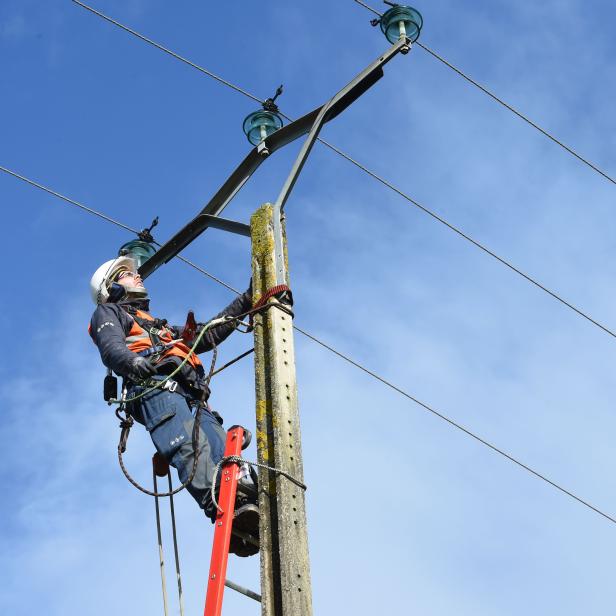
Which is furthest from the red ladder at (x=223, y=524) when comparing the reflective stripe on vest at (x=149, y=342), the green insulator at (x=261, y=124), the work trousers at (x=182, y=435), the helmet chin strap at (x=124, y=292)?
the green insulator at (x=261, y=124)

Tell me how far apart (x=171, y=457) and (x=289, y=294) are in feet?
3.09

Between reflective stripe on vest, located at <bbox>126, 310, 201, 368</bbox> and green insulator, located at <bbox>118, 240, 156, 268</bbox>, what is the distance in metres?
0.88

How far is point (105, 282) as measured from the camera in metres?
6.60

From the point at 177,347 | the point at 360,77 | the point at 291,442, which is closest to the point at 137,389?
the point at 177,347

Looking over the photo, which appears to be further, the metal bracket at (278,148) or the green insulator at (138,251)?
the green insulator at (138,251)

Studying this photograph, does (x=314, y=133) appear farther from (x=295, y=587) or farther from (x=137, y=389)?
(x=295, y=587)

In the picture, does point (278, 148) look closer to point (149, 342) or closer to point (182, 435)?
point (149, 342)

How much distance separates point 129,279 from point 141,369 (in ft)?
4.46

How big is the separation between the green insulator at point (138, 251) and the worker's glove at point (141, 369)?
1722mm

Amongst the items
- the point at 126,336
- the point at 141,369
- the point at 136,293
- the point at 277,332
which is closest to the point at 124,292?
the point at 136,293

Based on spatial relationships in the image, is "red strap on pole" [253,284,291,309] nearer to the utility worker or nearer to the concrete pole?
the concrete pole

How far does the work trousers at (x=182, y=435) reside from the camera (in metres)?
5.17

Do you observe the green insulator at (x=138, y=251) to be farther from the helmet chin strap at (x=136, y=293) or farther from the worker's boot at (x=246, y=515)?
the worker's boot at (x=246, y=515)

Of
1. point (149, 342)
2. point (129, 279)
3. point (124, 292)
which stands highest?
point (129, 279)
